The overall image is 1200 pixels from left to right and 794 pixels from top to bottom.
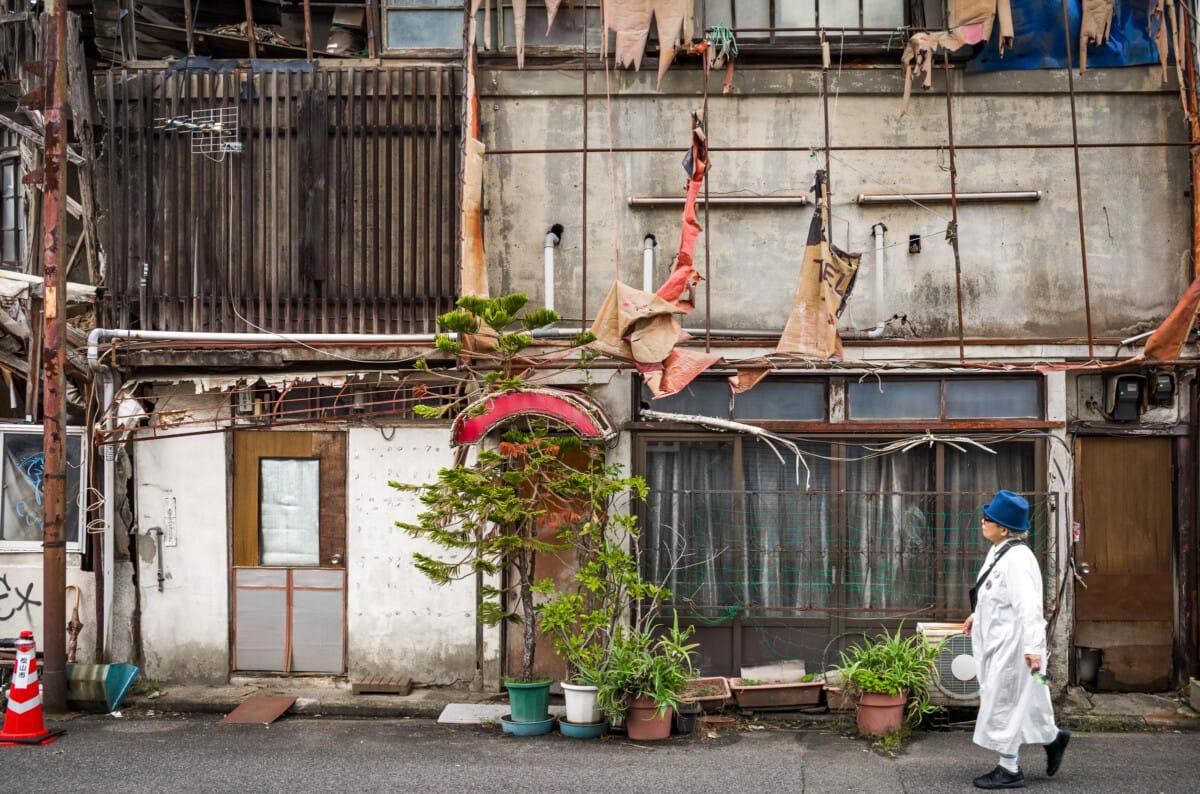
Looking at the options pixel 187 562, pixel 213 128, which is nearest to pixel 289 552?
pixel 187 562

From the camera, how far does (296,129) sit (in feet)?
39.5

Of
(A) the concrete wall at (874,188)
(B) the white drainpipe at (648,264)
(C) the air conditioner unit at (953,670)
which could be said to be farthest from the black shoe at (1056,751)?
(B) the white drainpipe at (648,264)

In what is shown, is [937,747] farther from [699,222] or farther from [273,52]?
[273,52]

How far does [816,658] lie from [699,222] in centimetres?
462

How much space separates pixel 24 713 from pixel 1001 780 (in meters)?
8.01

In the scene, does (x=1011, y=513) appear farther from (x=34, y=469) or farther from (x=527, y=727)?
(x=34, y=469)

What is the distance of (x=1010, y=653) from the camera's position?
8.23 meters

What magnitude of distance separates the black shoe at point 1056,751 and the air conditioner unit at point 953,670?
1.83 meters

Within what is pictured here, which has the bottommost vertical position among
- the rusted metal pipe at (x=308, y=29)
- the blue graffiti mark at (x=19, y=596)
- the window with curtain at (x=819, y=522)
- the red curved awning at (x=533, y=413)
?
the blue graffiti mark at (x=19, y=596)

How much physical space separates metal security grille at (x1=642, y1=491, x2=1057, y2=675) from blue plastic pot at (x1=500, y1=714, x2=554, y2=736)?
203 centimetres

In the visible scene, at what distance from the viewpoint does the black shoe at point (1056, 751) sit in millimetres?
8336

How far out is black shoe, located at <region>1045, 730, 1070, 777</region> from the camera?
8.34 meters

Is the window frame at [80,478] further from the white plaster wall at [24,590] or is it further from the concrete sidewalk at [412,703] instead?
the concrete sidewalk at [412,703]

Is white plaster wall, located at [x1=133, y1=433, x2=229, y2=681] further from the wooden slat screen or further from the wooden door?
the wooden slat screen
